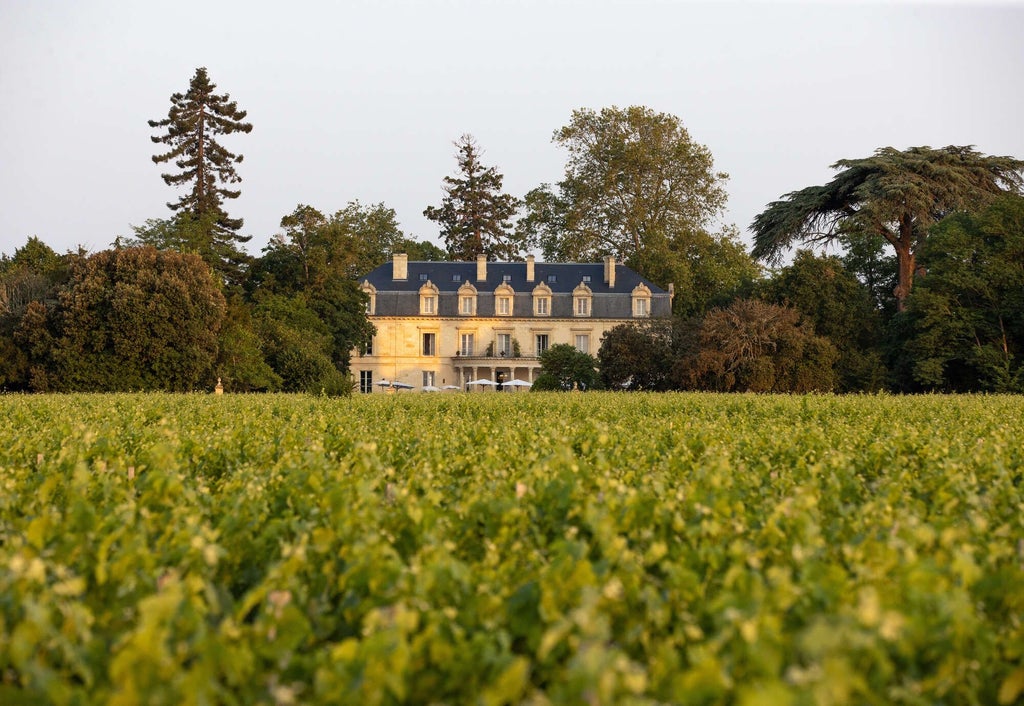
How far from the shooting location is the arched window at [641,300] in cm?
6819

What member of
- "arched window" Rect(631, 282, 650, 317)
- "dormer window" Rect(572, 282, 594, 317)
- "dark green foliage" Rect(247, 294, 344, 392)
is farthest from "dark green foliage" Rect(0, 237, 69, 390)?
"arched window" Rect(631, 282, 650, 317)

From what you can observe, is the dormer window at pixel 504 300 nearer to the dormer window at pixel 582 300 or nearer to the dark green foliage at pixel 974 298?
the dormer window at pixel 582 300

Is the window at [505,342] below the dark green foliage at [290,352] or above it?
above

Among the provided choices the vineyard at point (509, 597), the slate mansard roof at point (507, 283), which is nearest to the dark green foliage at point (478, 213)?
the slate mansard roof at point (507, 283)

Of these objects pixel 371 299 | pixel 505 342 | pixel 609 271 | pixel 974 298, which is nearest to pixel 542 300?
pixel 505 342

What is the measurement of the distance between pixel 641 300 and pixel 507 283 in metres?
9.33

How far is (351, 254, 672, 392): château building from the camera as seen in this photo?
7125 centimetres

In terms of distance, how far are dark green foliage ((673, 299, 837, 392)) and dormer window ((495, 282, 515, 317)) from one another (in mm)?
25459

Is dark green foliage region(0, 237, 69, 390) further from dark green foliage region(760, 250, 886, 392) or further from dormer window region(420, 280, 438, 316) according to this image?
dark green foliage region(760, 250, 886, 392)

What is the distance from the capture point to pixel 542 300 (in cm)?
7169

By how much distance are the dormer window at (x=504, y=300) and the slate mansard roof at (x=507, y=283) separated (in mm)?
270

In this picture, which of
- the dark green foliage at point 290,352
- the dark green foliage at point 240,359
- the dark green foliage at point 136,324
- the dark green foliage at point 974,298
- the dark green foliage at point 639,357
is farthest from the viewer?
the dark green foliage at point 290,352

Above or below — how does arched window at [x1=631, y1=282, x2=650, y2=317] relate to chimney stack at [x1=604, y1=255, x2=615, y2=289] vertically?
below

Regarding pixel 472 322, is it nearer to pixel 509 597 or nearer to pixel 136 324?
pixel 136 324
